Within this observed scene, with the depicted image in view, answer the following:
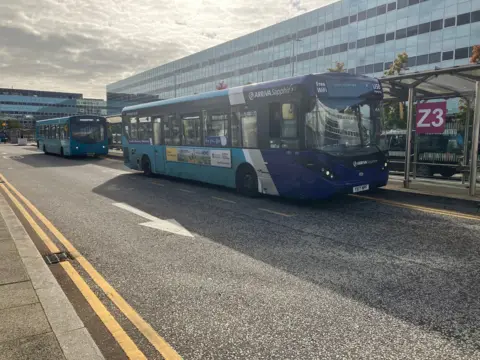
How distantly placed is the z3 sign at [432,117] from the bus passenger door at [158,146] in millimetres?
9274

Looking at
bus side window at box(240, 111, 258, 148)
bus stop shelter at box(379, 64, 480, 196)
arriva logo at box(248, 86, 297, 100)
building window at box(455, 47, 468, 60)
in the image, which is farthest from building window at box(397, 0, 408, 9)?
bus side window at box(240, 111, 258, 148)

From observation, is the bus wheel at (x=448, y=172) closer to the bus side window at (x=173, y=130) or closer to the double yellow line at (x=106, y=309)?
the bus side window at (x=173, y=130)

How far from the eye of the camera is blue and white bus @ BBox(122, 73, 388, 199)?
893cm

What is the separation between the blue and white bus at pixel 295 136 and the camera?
352 inches

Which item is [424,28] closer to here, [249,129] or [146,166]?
[146,166]

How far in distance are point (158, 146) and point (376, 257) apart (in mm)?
11292

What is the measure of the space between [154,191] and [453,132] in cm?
1192

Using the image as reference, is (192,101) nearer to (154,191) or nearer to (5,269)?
(154,191)

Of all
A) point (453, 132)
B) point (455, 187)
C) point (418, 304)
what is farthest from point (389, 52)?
point (418, 304)

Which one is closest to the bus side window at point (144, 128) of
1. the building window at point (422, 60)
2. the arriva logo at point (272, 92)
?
the arriva logo at point (272, 92)

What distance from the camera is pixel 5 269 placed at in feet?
16.3

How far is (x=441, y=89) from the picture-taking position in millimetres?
12578

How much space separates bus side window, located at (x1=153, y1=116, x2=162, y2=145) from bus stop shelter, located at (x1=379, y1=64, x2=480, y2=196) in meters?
8.25

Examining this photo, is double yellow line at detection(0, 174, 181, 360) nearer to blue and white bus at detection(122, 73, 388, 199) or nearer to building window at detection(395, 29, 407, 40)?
blue and white bus at detection(122, 73, 388, 199)
